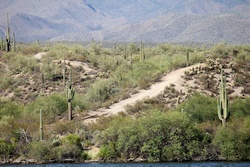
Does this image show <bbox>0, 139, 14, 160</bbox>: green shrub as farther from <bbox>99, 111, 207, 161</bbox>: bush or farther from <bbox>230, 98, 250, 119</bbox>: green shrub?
<bbox>230, 98, 250, 119</bbox>: green shrub

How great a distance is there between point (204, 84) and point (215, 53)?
38.9 feet

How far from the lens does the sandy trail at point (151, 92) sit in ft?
224

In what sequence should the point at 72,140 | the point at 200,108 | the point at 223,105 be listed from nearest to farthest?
the point at 223,105
the point at 72,140
the point at 200,108

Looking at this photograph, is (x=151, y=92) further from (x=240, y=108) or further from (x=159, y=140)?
(x=159, y=140)

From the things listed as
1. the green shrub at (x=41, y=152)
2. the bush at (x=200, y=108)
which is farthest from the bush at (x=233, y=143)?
the green shrub at (x=41, y=152)

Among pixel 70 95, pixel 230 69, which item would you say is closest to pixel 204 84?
pixel 230 69

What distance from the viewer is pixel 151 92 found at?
7175cm

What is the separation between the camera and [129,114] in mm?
65500

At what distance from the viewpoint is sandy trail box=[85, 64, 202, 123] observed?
68125 mm

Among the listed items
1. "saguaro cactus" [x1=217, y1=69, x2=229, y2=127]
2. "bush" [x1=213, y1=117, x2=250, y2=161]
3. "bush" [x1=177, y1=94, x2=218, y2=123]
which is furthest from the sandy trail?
"bush" [x1=213, y1=117, x2=250, y2=161]

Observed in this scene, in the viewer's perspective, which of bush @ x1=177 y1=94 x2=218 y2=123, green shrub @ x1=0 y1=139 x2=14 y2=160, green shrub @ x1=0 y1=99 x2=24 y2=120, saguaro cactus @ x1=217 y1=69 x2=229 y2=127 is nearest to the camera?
saguaro cactus @ x1=217 y1=69 x2=229 y2=127

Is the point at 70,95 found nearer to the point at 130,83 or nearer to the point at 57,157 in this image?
the point at 57,157

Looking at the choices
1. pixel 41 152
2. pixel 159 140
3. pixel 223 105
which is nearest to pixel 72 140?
pixel 41 152

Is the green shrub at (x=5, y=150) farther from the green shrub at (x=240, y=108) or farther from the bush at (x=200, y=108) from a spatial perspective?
the green shrub at (x=240, y=108)
